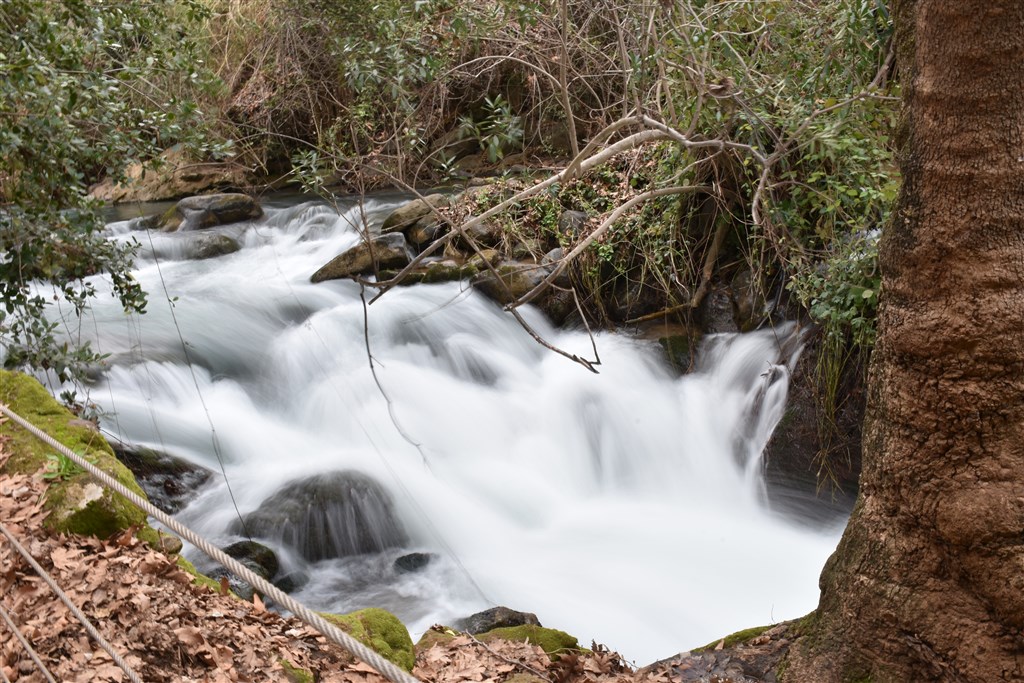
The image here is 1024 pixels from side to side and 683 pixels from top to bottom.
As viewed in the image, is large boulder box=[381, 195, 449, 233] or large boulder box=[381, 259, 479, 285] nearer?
large boulder box=[381, 259, 479, 285]

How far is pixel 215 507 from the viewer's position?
6.75 metres

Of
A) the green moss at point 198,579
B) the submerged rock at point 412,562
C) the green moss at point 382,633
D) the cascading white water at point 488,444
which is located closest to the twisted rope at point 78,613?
the green moss at point 198,579

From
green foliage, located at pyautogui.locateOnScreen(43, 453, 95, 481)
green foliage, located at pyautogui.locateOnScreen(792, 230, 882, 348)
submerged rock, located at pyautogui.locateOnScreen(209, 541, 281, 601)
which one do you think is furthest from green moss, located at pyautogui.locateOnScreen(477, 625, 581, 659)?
green foliage, located at pyautogui.locateOnScreen(792, 230, 882, 348)

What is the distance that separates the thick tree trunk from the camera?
2822 mm

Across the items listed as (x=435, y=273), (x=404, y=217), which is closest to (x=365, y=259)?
(x=404, y=217)

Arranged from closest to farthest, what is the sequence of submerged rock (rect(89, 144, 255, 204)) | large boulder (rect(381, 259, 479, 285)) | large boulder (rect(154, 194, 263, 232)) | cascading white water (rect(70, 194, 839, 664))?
cascading white water (rect(70, 194, 839, 664)) → large boulder (rect(381, 259, 479, 285)) → large boulder (rect(154, 194, 263, 232)) → submerged rock (rect(89, 144, 255, 204))

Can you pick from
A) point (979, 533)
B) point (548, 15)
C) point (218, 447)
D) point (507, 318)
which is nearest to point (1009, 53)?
point (979, 533)

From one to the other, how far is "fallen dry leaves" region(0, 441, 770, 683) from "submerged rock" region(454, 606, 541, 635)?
65 cm

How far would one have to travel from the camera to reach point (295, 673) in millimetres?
3410

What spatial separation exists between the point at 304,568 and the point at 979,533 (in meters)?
4.71

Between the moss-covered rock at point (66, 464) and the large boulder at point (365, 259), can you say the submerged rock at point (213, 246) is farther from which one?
the moss-covered rock at point (66, 464)

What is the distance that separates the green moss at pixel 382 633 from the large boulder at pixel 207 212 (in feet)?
32.3

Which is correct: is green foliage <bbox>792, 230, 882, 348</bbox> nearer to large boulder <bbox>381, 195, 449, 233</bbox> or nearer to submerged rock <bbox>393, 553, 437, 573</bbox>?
submerged rock <bbox>393, 553, 437, 573</bbox>

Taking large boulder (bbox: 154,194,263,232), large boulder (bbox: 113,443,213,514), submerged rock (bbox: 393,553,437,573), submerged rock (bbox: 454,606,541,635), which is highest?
large boulder (bbox: 154,194,263,232)
